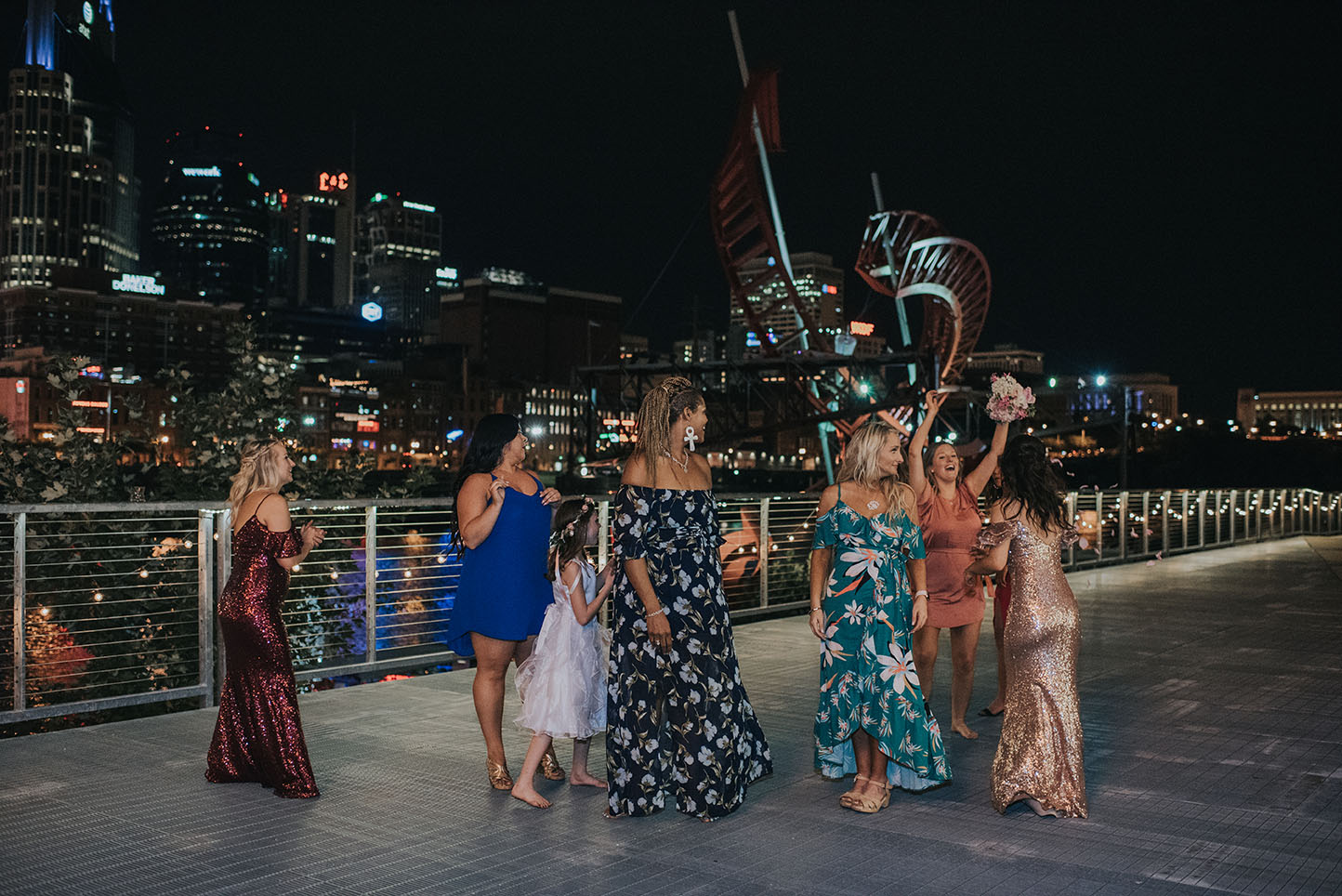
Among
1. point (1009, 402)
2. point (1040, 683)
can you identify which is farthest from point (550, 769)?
point (1009, 402)

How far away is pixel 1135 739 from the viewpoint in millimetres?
6562

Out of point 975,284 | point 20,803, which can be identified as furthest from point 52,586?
point 975,284

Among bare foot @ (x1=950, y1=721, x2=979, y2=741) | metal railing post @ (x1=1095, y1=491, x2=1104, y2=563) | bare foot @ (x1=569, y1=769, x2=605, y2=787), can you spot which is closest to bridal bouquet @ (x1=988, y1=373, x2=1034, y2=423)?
bare foot @ (x1=950, y1=721, x2=979, y2=741)

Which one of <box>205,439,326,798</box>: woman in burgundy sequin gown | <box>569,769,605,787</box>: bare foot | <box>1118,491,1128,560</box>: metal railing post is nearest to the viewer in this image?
<box>205,439,326,798</box>: woman in burgundy sequin gown

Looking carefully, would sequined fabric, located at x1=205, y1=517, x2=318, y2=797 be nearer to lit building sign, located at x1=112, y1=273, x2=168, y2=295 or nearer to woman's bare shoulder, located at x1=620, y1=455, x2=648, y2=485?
woman's bare shoulder, located at x1=620, y1=455, x2=648, y2=485

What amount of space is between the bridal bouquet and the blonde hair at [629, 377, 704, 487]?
2.12 metres

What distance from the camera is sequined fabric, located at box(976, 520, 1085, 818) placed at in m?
5.12

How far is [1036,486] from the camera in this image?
5.43m

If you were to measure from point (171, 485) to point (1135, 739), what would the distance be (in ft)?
26.5

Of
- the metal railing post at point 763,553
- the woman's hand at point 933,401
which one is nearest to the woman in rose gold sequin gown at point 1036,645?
the woman's hand at point 933,401

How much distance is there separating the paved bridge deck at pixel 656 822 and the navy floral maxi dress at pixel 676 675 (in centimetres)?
17

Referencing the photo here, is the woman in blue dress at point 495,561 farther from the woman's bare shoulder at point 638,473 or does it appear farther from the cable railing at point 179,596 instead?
the woman's bare shoulder at point 638,473

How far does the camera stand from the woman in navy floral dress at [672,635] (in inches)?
199

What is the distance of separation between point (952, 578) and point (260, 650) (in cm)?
371
